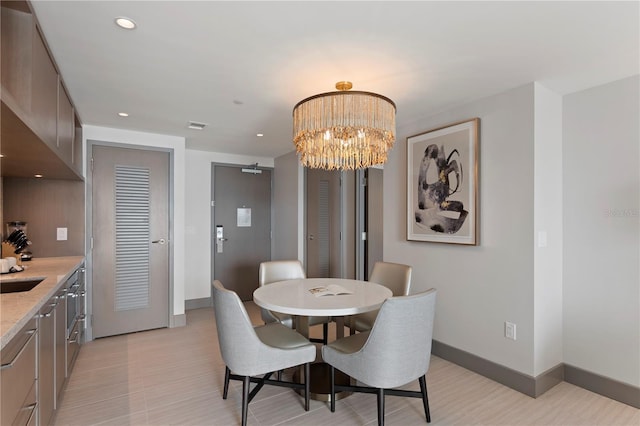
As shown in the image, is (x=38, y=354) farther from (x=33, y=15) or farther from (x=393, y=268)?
(x=393, y=268)

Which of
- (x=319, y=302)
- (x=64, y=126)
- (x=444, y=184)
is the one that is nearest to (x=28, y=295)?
(x=64, y=126)

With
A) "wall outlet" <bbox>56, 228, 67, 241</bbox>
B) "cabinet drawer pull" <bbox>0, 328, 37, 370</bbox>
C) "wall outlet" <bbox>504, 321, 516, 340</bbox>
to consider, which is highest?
"wall outlet" <bbox>56, 228, 67, 241</bbox>

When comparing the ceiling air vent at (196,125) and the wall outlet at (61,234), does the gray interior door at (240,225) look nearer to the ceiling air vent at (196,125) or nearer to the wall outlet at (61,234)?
the ceiling air vent at (196,125)

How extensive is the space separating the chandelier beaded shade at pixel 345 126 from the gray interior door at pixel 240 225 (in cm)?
290

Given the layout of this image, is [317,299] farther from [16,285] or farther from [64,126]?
[64,126]

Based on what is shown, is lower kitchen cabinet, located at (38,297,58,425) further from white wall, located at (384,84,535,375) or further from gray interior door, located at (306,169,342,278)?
gray interior door, located at (306,169,342,278)

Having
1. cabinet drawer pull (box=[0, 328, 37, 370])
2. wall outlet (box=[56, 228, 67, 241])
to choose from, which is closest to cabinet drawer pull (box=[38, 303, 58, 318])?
→ cabinet drawer pull (box=[0, 328, 37, 370])

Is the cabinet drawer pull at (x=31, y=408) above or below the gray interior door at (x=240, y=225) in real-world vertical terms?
below

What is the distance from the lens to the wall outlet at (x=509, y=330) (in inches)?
101

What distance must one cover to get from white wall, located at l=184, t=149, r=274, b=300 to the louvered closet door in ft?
2.63

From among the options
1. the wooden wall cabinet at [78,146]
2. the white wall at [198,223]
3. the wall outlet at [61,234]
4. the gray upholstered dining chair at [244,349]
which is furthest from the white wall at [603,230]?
the wall outlet at [61,234]

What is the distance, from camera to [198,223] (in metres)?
4.86

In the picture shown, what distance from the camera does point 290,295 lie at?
2.43 m

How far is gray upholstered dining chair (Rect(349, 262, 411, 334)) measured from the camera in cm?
282
